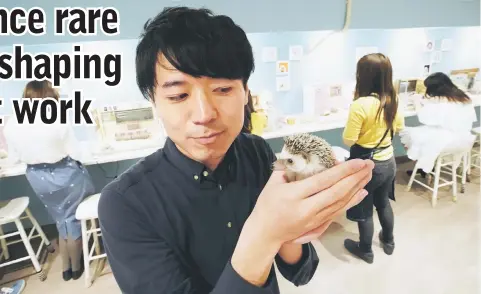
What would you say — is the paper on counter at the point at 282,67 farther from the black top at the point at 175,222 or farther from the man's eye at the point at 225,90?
the man's eye at the point at 225,90

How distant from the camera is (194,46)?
1.94 feet

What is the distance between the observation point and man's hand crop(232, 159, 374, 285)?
0.49m

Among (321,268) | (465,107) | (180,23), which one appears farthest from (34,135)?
(465,107)

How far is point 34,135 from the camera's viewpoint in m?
2.02

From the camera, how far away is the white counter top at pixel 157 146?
2291mm

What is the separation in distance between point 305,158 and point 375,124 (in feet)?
4.82

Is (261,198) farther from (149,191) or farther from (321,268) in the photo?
(321,268)

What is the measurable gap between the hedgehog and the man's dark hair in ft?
0.74

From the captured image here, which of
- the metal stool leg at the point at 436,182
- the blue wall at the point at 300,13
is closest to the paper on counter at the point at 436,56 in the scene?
the blue wall at the point at 300,13

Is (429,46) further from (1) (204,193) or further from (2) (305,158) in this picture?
(1) (204,193)

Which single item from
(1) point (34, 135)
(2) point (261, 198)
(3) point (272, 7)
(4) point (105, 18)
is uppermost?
(3) point (272, 7)

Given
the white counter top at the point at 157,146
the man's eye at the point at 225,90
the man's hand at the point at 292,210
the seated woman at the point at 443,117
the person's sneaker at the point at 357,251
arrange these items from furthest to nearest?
the seated woman at the point at 443,117, the person's sneaker at the point at 357,251, the white counter top at the point at 157,146, the man's eye at the point at 225,90, the man's hand at the point at 292,210

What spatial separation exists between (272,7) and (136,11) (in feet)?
4.16

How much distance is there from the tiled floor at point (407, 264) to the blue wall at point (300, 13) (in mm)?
2019
